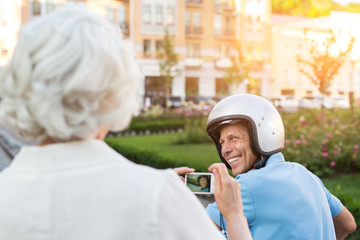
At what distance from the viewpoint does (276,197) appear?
1.95 metres

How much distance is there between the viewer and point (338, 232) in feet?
7.66

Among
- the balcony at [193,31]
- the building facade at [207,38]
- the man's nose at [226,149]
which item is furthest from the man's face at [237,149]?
the balcony at [193,31]

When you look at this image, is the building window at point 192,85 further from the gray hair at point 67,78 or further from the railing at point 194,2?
the gray hair at point 67,78

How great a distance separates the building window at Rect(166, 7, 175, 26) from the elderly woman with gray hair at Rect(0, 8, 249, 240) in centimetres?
4356

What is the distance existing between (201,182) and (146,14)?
42535 mm

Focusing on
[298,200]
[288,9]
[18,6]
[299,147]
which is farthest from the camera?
[288,9]

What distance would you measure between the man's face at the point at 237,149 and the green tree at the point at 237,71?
39773mm

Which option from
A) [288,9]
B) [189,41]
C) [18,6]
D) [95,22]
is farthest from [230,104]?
[288,9]

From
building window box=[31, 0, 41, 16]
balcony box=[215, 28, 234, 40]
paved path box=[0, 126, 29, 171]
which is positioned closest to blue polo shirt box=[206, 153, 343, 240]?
paved path box=[0, 126, 29, 171]

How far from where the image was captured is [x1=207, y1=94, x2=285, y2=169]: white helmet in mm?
2420

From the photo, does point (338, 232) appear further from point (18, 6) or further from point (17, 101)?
point (18, 6)

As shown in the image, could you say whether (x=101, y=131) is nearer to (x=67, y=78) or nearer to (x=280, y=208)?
(x=67, y=78)

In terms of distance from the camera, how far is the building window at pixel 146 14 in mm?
43094

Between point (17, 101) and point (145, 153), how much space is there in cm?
891
